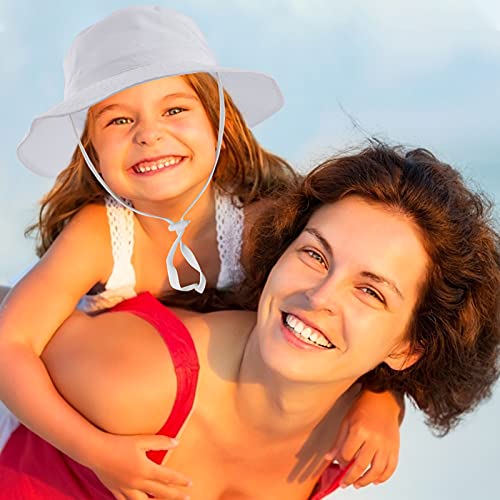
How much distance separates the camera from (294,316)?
1441mm

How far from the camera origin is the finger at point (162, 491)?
60.0 inches

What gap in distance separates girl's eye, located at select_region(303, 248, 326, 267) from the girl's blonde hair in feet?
1.34

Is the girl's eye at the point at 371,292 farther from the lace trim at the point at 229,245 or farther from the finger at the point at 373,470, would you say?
the lace trim at the point at 229,245

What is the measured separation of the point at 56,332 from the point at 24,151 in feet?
1.37

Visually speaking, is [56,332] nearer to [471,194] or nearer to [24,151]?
[24,151]

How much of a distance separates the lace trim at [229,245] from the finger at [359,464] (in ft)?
1.39

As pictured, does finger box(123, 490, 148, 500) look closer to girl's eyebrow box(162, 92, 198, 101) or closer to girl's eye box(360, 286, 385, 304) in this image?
girl's eye box(360, 286, 385, 304)

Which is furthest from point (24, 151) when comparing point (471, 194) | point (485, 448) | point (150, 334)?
point (485, 448)

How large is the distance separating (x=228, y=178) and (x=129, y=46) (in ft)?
1.29

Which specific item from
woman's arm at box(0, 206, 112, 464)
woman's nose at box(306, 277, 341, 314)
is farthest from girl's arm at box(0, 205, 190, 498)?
woman's nose at box(306, 277, 341, 314)

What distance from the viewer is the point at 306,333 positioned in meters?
1.43

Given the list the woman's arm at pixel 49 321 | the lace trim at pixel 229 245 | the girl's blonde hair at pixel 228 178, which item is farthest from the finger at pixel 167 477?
the girl's blonde hair at pixel 228 178

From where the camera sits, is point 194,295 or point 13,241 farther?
point 13,241

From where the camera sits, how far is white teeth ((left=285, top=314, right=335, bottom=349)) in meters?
1.43
